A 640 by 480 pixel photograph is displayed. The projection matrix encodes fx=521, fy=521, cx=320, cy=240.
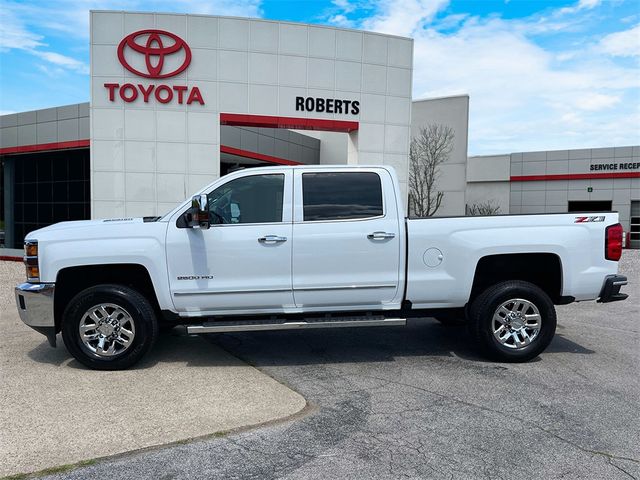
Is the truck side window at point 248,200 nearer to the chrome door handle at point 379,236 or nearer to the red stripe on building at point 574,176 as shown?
the chrome door handle at point 379,236

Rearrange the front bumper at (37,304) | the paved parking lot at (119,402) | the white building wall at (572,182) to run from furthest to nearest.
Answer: the white building wall at (572,182) < the front bumper at (37,304) < the paved parking lot at (119,402)

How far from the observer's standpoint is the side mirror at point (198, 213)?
5.29 metres

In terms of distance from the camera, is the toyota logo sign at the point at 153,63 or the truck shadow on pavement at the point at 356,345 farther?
the toyota logo sign at the point at 153,63

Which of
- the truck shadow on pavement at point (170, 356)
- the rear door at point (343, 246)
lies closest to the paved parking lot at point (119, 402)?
the truck shadow on pavement at point (170, 356)

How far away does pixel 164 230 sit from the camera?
220 inches

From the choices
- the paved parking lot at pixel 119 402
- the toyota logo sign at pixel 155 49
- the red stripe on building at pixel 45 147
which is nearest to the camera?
the paved parking lot at pixel 119 402

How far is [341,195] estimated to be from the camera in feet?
A: 19.0

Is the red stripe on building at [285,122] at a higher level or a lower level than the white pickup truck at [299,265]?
higher

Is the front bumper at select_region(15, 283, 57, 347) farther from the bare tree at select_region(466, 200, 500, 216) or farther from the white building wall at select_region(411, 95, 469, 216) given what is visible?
the bare tree at select_region(466, 200, 500, 216)

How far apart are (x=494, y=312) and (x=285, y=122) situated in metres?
9.67

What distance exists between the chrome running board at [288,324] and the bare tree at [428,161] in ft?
73.4

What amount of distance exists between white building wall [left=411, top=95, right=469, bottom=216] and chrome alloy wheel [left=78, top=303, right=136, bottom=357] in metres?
24.0

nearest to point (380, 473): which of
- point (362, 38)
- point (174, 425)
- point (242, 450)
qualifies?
point (242, 450)

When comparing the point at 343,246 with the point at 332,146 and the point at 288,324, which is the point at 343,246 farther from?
the point at 332,146
